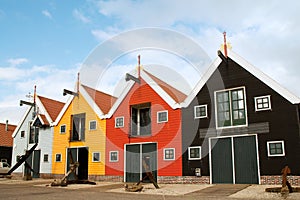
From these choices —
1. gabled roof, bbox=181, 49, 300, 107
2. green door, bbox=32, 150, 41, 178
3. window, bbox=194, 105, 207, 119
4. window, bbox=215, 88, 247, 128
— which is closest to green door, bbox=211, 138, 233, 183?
window, bbox=215, 88, 247, 128

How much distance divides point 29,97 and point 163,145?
1743 centimetres

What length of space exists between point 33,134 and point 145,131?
43.5 feet

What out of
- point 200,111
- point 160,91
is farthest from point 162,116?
point 200,111

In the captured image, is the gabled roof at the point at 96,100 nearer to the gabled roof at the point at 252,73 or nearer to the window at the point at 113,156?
the window at the point at 113,156

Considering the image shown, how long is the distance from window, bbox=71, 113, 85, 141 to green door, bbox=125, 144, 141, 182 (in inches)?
216

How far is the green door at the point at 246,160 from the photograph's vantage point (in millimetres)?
19281

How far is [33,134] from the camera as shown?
107 ft

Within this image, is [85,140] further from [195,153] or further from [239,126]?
[239,126]

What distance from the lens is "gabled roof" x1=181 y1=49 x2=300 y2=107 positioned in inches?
748

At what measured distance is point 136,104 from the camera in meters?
25.5

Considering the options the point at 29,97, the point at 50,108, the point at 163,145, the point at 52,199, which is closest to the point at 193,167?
the point at 163,145

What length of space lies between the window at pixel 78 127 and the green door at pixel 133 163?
18.0 ft

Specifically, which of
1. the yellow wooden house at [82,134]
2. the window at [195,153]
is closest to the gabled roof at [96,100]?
the yellow wooden house at [82,134]

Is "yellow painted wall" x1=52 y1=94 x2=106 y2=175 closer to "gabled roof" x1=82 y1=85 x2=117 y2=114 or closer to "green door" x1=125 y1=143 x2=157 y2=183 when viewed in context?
"gabled roof" x1=82 y1=85 x2=117 y2=114
